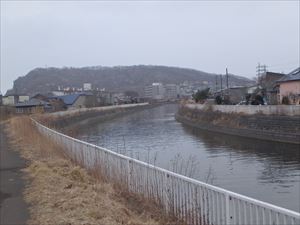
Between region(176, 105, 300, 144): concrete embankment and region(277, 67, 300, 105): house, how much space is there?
4105mm

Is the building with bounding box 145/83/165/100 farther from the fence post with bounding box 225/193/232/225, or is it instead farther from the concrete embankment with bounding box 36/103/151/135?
the fence post with bounding box 225/193/232/225

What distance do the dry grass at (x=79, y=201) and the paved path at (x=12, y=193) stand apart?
0.51 feet

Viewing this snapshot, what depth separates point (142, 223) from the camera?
21.8ft

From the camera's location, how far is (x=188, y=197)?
6852 millimetres

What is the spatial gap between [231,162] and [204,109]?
28.4 meters

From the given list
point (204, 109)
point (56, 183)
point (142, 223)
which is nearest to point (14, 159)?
point (56, 183)

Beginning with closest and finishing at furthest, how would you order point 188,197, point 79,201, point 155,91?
point 188,197 → point 79,201 → point 155,91

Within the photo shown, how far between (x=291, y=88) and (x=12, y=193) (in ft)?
122

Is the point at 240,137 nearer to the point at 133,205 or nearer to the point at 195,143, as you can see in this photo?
the point at 195,143

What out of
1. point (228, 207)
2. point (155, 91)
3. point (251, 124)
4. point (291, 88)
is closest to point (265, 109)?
point (251, 124)

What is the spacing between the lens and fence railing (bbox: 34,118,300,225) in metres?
5.36

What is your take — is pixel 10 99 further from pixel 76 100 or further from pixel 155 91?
pixel 155 91

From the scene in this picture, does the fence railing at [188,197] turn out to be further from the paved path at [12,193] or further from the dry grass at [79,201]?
the paved path at [12,193]

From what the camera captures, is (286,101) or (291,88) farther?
(291,88)
